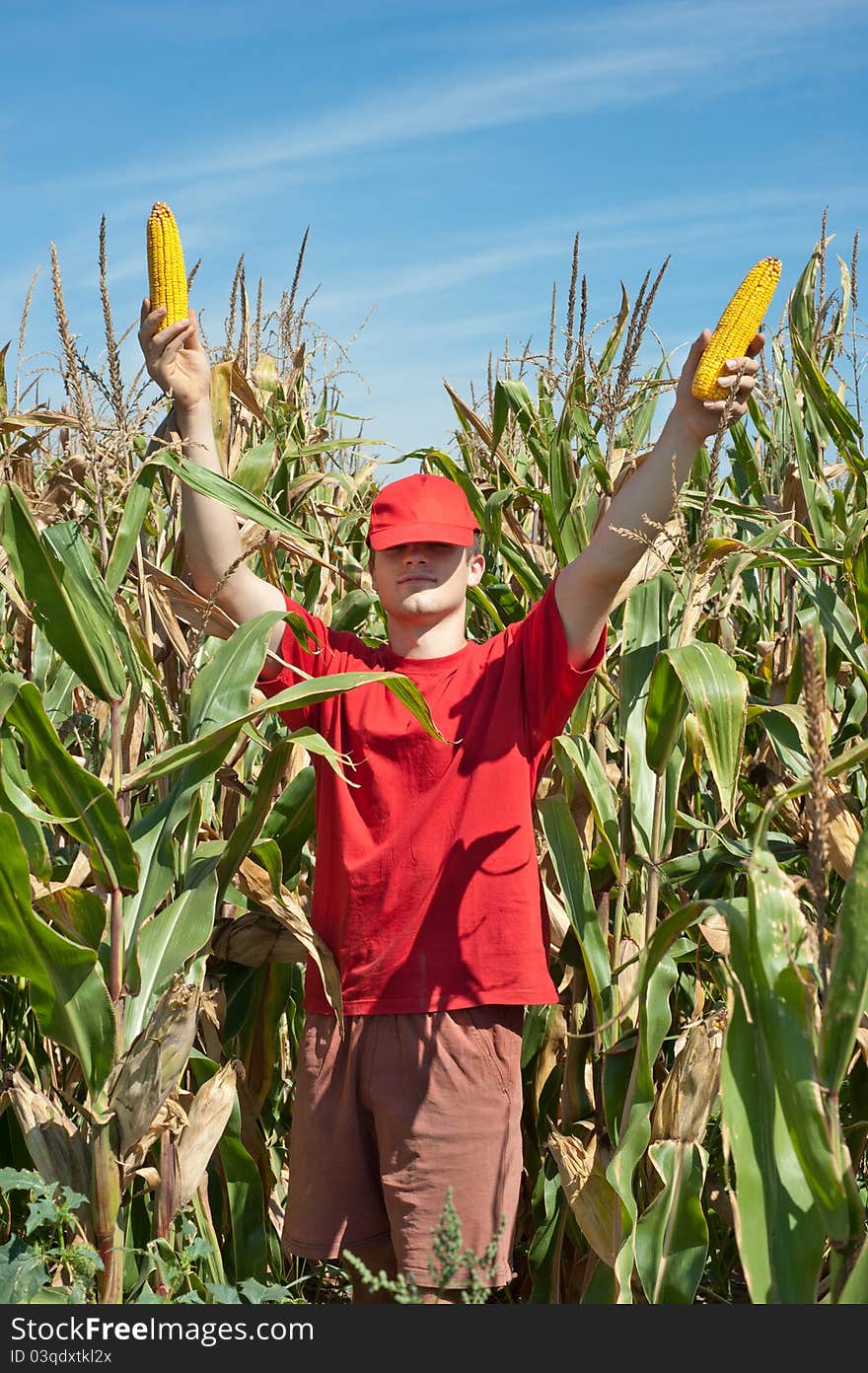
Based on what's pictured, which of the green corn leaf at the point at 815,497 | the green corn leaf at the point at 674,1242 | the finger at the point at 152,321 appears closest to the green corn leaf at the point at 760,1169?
the green corn leaf at the point at 674,1242

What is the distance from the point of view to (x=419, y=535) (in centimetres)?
274

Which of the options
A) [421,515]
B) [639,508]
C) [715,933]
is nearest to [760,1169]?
[715,933]

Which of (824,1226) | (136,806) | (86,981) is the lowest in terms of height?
(824,1226)

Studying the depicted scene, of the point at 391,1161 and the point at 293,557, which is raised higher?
the point at 293,557

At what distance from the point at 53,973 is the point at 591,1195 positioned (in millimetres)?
1161

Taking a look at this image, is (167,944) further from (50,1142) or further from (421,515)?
(421,515)

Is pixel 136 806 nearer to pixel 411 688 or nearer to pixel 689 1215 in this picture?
pixel 411 688

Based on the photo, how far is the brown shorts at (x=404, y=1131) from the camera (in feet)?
8.24

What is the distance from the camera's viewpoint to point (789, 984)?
4.90 ft

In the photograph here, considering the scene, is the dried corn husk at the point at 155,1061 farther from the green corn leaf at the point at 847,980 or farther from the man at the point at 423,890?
the green corn leaf at the point at 847,980

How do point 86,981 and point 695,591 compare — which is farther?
point 695,591

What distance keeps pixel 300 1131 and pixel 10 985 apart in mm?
787

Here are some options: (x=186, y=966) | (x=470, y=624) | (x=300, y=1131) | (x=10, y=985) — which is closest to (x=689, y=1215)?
(x=300, y=1131)

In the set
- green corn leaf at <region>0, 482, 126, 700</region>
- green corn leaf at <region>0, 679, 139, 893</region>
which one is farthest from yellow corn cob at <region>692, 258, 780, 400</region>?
green corn leaf at <region>0, 679, 139, 893</region>
